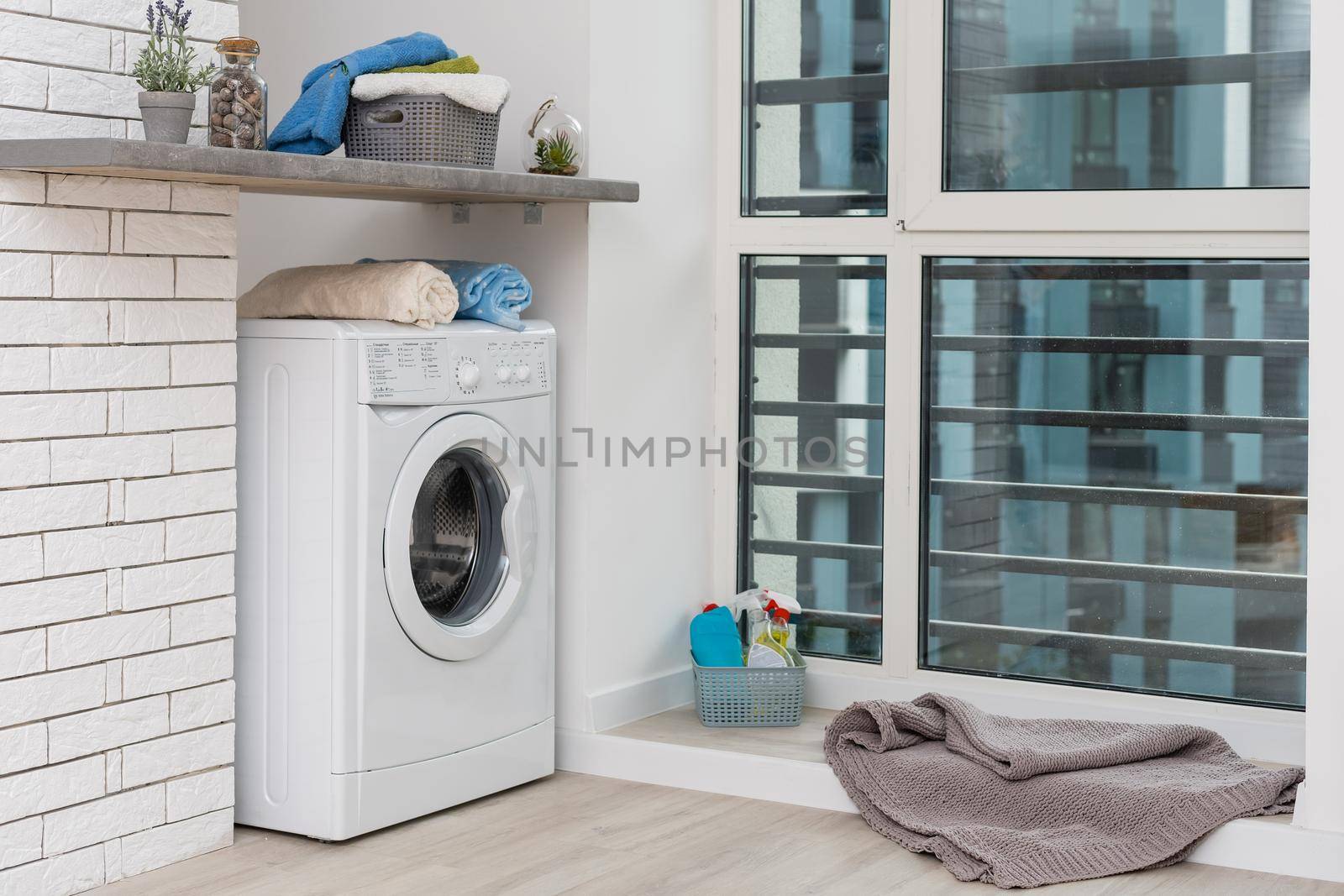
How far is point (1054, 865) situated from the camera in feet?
8.30

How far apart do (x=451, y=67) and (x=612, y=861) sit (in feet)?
4.74

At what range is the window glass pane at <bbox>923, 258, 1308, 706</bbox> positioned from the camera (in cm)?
303

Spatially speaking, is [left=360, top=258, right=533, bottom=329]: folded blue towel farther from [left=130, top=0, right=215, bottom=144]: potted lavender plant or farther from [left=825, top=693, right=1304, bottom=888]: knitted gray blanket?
[left=825, top=693, right=1304, bottom=888]: knitted gray blanket

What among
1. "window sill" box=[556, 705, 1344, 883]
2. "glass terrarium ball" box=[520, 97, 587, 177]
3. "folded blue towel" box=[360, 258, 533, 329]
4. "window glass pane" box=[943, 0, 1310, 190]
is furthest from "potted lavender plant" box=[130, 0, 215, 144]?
"window glass pane" box=[943, 0, 1310, 190]

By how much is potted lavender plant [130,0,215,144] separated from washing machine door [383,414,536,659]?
690 mm

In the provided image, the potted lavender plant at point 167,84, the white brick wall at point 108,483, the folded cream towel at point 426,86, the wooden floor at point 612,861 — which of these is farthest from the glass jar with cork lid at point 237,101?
the wooden floor at point 612,861

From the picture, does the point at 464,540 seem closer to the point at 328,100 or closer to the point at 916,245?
the point at 328,100

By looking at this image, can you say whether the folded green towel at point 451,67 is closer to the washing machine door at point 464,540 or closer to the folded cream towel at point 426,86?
the folded cream towel at point 426,86

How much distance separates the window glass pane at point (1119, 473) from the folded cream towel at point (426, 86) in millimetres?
1075

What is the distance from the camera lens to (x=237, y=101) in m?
2.44

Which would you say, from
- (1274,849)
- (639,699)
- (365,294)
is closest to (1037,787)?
(1274,849)

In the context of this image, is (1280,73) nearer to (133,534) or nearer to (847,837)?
(847,837)

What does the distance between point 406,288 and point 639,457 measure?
0.79m

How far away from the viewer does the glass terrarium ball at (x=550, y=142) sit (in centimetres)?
303
